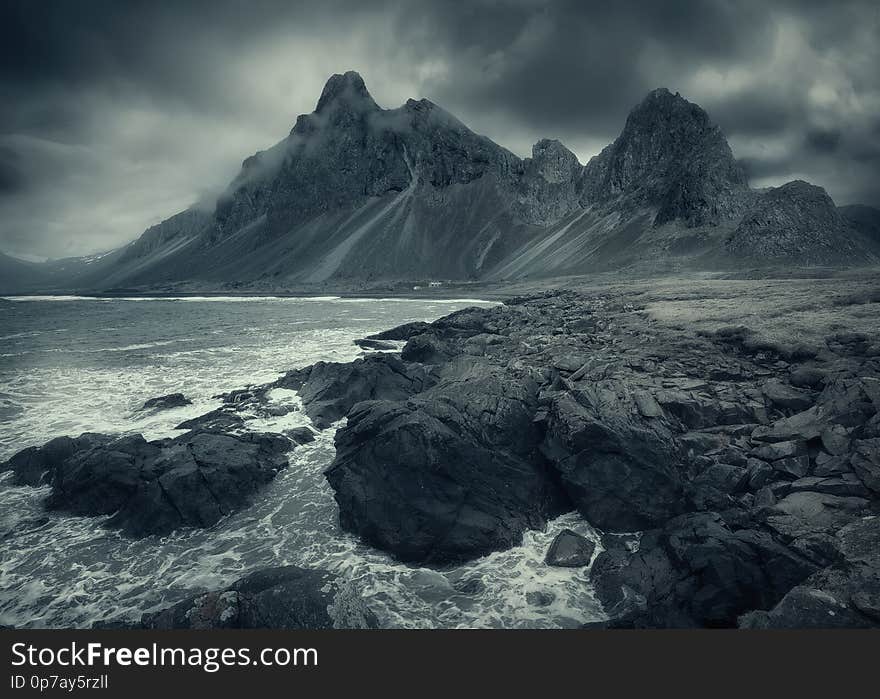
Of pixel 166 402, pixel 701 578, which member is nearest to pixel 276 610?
pixel 701 578

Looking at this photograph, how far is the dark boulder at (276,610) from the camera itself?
9.19 metres

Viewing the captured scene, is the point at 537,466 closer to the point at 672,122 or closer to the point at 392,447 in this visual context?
the point at 392,447

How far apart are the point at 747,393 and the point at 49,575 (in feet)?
75.4

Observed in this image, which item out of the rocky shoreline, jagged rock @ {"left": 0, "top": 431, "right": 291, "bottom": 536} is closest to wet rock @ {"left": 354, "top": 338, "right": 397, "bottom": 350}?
the rocky shoreline

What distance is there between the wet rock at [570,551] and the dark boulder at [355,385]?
1268cm

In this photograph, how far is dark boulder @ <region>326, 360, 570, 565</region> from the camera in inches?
515

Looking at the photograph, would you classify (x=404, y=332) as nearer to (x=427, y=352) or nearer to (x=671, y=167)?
(x=427, y=352)

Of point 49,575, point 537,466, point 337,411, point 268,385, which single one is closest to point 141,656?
point 49,575

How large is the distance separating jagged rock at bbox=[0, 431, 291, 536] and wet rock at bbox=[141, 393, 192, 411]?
22.4 feet

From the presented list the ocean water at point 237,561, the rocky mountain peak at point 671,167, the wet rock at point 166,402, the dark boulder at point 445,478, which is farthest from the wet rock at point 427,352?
the rocky mountain peak at point 671,167

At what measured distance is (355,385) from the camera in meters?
24.7

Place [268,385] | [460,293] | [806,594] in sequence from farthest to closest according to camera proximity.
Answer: [460,293] < [268,385] < [806,594]

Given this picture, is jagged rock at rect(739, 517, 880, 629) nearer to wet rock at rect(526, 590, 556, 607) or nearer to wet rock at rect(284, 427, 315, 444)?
wet rock at rect(526, 590, 556, 607)

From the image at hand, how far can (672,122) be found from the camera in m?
159
